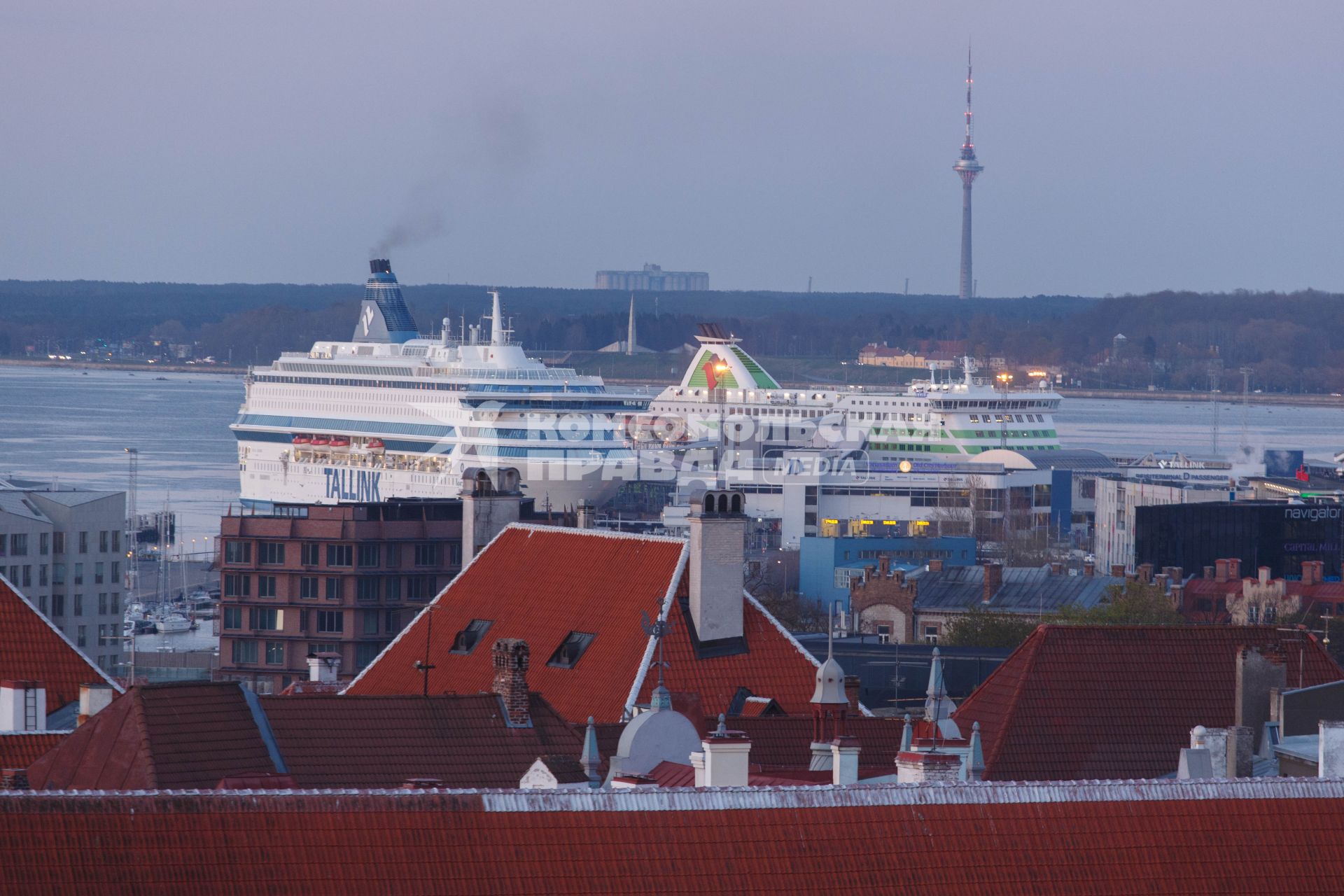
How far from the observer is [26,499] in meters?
47.6

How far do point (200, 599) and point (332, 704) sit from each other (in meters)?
48.7

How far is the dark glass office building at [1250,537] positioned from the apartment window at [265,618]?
897 inches

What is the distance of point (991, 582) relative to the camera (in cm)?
5109

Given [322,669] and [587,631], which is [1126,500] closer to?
[322,669]

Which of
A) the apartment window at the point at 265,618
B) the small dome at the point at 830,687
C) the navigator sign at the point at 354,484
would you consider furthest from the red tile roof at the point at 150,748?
the navigator sign at the point at 354,484

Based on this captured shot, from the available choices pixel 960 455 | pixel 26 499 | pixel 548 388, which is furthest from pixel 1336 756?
pixel 960 455

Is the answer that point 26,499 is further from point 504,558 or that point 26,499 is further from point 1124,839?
point 1124,839

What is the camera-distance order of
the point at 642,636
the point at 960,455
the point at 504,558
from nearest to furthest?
the point at 642,636, the point at 504,558, the point at 960,455

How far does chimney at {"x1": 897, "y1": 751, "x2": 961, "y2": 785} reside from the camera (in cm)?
1628

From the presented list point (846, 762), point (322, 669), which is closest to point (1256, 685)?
point (846, 762)

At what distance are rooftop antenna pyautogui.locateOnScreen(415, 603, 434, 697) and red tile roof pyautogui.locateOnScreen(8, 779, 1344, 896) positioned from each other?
35.0 feet

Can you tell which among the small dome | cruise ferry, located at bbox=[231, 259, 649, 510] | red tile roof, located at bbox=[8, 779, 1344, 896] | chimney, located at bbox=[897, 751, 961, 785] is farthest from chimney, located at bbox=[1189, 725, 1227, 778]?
cruise ferry, located at bbox=[231, 259, 649, 510]

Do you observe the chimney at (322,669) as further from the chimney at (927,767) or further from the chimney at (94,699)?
the chimney at (927,767)

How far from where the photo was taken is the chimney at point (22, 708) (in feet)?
71.8
